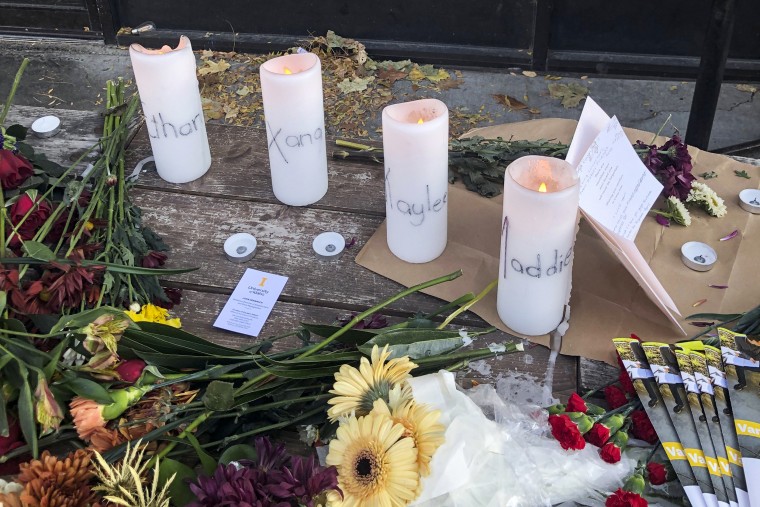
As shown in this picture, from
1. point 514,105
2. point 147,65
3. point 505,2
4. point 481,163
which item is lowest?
point 514,105

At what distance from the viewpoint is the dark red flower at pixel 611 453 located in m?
0.67

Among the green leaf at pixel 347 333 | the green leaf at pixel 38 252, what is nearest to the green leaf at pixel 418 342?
the green leaf at pixel 347 333

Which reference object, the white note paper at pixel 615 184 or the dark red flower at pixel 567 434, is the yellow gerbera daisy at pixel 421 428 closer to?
the dark red flower at pixel 567 434

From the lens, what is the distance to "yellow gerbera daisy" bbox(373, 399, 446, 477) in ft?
1.93

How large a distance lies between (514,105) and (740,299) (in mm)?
1526

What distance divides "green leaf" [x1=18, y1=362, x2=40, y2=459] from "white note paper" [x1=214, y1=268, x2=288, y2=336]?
1.01 feet

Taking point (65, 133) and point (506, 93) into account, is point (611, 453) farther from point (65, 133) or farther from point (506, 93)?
point (506, 93)

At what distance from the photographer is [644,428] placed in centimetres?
72

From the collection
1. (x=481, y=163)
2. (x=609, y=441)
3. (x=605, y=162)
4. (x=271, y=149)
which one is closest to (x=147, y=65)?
(x=271, y=149)

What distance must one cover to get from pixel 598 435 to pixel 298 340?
38 cm

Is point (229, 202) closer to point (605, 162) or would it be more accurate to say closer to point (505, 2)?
point (605, 162)

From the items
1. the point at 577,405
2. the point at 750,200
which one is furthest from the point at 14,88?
the point at 750,200

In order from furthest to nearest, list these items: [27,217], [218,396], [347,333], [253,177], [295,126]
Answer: [253,177]
[295,126]
[27,217]
[347,333]
[218,396]

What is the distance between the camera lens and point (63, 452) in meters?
0.71
